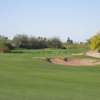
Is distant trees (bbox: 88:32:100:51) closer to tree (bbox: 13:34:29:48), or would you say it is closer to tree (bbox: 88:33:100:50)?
tree (bbox: 88:33:100:50)

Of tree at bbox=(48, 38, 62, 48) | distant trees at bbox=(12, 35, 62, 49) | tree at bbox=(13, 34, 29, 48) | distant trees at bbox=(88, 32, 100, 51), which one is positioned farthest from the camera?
tree at bbox=(48, 38, 62, 48)

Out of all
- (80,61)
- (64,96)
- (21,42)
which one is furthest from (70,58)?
(21,42)

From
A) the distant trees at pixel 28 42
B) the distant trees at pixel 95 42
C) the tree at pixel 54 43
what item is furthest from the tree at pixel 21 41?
the distant trees at pixel 95 42

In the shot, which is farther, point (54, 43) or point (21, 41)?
point (54, 43)

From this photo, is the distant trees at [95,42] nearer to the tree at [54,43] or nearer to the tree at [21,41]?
the tree at [21,41]

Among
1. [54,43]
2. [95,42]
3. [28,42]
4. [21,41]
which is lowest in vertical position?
[54,43]

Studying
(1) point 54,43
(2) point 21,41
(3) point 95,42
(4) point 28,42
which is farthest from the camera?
(1) point 54,43

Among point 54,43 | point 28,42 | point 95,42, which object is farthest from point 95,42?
point 54,43

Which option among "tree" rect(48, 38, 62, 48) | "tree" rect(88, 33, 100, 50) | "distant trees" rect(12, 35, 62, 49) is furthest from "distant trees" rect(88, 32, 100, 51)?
"tree" rect(48, 38, 62, 48)

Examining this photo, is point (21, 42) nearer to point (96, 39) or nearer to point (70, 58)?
point (96, 39)

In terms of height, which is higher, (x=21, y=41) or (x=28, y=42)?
(x=21, y=41)

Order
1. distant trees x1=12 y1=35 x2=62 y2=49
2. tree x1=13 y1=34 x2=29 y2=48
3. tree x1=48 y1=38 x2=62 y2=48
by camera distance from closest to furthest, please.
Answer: tree x1=13 y1=34 x2=29 y2=48
distant trees x1=12 y1=35 x2=62 y2=49
tree x1=48 y1=38 x2=62 y2=48

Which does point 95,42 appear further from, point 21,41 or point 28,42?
point 28,42

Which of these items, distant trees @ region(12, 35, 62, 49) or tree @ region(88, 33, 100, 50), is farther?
distant trees @ region(12, 35, 62, 49)
